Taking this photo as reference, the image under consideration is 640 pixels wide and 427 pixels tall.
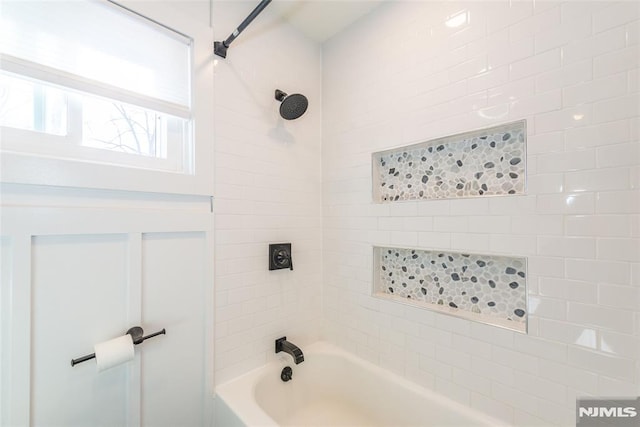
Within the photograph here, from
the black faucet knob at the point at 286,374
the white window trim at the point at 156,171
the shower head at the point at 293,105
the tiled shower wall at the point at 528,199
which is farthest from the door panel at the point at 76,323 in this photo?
the tiled shower wall at the point at 528,199

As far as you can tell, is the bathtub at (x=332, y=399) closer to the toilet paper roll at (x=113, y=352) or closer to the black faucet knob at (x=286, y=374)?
the black faucet knob at (x=286, y=374)

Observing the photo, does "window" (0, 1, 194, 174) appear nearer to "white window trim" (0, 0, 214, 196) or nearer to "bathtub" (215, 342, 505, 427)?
"white window trim" (0, 0, 214, 196)

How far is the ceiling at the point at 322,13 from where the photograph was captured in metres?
1.66

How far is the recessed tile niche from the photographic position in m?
1.26

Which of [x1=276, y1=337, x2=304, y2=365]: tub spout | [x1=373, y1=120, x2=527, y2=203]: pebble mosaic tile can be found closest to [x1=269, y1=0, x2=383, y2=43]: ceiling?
[x1=373, y1=120, x2=527, y2=203]: pebble mosaic tile

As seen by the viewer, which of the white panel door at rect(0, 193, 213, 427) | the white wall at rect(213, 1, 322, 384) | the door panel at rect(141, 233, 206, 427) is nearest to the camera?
the white panel door at rect(0, 193, 213, 427)

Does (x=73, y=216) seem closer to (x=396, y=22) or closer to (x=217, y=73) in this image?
(x=217, y=73)

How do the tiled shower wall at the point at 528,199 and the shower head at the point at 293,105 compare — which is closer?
the tiled shower wall at the point at 528,199

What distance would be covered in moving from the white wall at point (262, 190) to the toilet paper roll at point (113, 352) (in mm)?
441

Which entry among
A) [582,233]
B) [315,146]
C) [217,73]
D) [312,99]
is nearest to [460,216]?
[582,233]

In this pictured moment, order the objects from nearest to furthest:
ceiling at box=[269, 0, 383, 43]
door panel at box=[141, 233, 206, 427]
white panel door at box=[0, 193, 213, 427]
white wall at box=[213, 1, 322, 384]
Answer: white panel door at box=[0, 193, 213, 427] < door panel at box=[141, 233, 206, 427] < white wall at box=[213, 1, 322, 384] < ceiling at box=[269, 0, 383, 43]

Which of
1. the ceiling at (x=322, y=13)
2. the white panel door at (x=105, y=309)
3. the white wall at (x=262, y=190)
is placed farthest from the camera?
the ceiling at (x=322, y=13)

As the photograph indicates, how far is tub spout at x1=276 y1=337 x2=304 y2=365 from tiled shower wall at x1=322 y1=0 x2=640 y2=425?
429 millimetres

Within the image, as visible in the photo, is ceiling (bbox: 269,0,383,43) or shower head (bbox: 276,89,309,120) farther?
ceiling (bbox: 269,0,383,43)
